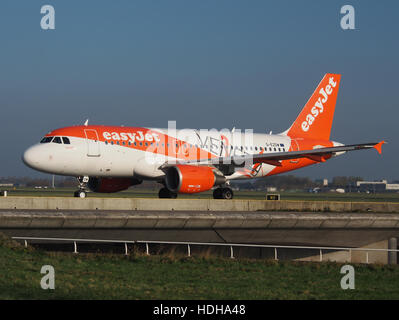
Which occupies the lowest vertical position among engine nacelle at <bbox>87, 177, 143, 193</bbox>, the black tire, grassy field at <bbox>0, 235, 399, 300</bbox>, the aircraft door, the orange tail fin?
grassy field at <bbox>0, 235, 399, 300</bbox>

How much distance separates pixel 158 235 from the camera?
85.1 ft

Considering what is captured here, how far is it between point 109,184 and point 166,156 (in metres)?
3.69

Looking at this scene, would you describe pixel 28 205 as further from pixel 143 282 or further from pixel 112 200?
pixel 143 282

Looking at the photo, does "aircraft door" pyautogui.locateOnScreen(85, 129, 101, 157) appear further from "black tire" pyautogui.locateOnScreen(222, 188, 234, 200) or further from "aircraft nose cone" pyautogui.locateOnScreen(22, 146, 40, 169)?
"black tire" pyautogui.locateOnScreen(222, 188, 234, 200)

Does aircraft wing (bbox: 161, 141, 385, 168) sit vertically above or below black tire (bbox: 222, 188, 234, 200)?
above

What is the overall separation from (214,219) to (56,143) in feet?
38.7

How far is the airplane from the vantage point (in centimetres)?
3469

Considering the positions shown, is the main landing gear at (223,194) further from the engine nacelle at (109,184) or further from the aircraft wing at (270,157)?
the engine nacelle at (109,184)

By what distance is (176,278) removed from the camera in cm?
1648

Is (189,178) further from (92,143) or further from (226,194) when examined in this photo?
(92,143)

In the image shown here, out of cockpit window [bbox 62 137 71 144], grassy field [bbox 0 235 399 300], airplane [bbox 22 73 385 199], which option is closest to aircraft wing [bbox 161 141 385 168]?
airplane [bbox 22 73 385 199]

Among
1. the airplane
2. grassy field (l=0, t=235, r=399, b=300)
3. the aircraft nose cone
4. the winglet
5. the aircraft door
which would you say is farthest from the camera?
the winglet

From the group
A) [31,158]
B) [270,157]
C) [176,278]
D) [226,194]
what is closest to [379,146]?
[270,157]
